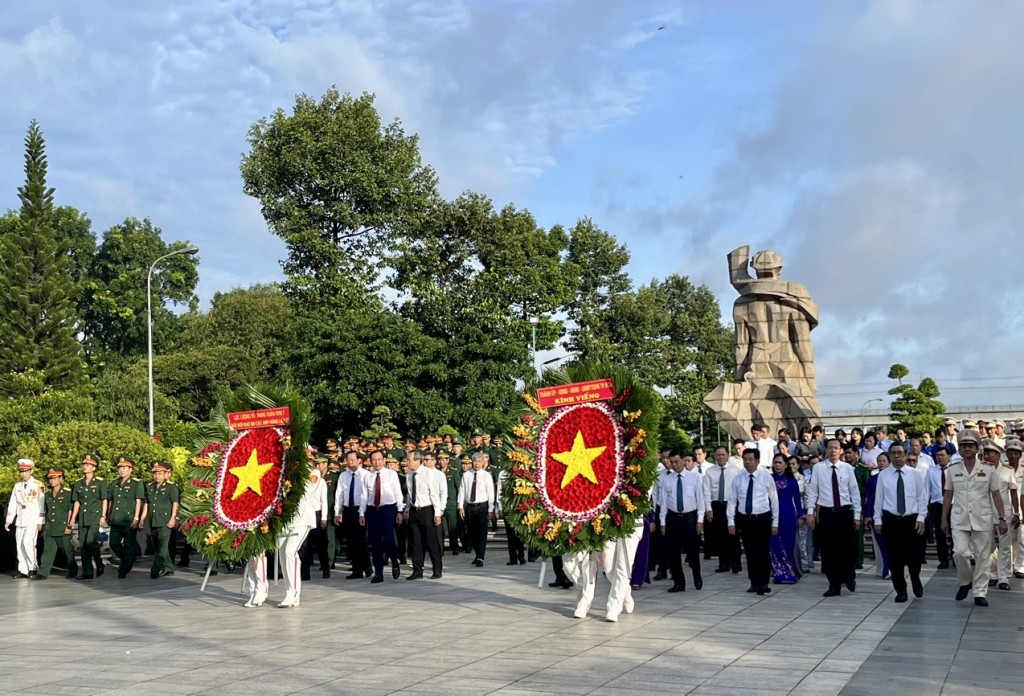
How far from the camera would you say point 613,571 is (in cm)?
1104

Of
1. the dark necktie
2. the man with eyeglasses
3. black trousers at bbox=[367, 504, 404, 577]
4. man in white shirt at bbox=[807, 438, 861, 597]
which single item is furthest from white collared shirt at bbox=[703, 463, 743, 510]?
black trousers at bbox=[367, 504, 404, 577]

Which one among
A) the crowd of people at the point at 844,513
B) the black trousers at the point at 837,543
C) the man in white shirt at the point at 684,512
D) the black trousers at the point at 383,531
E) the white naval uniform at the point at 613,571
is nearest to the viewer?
the white naval uniform at the point at 613,571

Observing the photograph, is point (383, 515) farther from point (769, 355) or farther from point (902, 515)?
point (769, 355)

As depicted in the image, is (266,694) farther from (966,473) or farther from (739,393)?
(739,393)

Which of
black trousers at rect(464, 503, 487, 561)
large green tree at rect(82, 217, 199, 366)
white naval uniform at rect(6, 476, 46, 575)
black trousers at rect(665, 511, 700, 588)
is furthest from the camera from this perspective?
large green tree at rect(82, 217, 199, 366)

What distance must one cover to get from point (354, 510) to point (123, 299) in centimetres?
4627

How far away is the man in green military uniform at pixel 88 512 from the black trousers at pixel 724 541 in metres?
8.96

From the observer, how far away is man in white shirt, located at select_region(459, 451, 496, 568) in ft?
56.5

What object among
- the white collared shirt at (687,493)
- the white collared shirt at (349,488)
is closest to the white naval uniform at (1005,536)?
the white collared shirt at (687,493)

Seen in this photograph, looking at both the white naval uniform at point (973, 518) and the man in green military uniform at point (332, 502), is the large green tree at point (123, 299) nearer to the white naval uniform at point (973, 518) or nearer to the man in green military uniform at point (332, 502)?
the man in green military uniform at point (332, 502)

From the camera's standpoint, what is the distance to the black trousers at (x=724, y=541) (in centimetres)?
1498

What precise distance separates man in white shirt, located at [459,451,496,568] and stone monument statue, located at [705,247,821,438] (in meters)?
7.84

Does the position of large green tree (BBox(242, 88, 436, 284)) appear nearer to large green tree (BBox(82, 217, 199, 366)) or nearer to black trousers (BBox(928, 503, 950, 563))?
large green tree (BBox(82, 217, 199, 366))

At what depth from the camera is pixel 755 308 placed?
2431 cm
